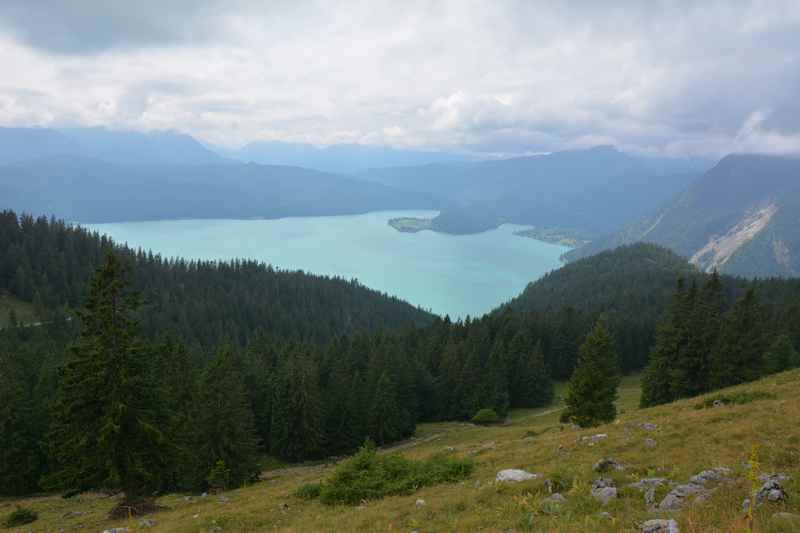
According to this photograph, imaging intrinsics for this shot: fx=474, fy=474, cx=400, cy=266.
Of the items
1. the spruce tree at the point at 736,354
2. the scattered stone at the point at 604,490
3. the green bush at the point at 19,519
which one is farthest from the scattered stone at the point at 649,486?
the spruce tree at the point at 736,354

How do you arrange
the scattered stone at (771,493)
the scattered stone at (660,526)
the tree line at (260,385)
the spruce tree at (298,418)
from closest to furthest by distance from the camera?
the scattered stone at (660,526)
the scattered stone at (771,493)
the tree line at (260,385)
the spruce tree at (298,418)

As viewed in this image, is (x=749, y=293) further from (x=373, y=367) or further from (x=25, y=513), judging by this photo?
(x=25, y=513)

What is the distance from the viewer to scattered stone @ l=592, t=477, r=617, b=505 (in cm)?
1116

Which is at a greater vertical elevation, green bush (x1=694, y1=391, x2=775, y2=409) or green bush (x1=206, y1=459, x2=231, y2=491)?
green bush (x1=694, y1=391, x2=775, y2=409)

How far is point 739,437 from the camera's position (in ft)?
50.4

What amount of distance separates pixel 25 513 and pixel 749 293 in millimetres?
57539

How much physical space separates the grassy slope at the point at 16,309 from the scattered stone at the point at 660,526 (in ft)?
417

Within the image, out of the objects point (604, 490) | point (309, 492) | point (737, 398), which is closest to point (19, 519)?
point (309, 492)

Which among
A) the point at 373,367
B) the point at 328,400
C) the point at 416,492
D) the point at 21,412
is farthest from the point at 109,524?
the point at 373,367

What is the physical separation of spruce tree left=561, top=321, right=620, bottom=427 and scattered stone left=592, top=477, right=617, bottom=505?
21579 mm

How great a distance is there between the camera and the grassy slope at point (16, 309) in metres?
105

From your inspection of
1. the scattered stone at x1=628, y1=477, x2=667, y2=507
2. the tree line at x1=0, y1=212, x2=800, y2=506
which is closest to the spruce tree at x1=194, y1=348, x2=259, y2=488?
the tree line at x1=0, y1=212, x2=800, y2=506

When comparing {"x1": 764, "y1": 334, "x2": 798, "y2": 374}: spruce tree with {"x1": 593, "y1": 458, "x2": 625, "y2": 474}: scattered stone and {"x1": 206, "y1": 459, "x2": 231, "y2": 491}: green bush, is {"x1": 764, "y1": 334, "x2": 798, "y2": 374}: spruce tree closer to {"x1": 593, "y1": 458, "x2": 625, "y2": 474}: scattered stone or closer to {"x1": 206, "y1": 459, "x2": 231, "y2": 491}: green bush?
{"x1": 593, "y1": 458, "x2": 625, "y2": 474}: scattered stone

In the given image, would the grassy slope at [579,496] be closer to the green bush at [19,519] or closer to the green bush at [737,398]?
the green bush at [737,398]
